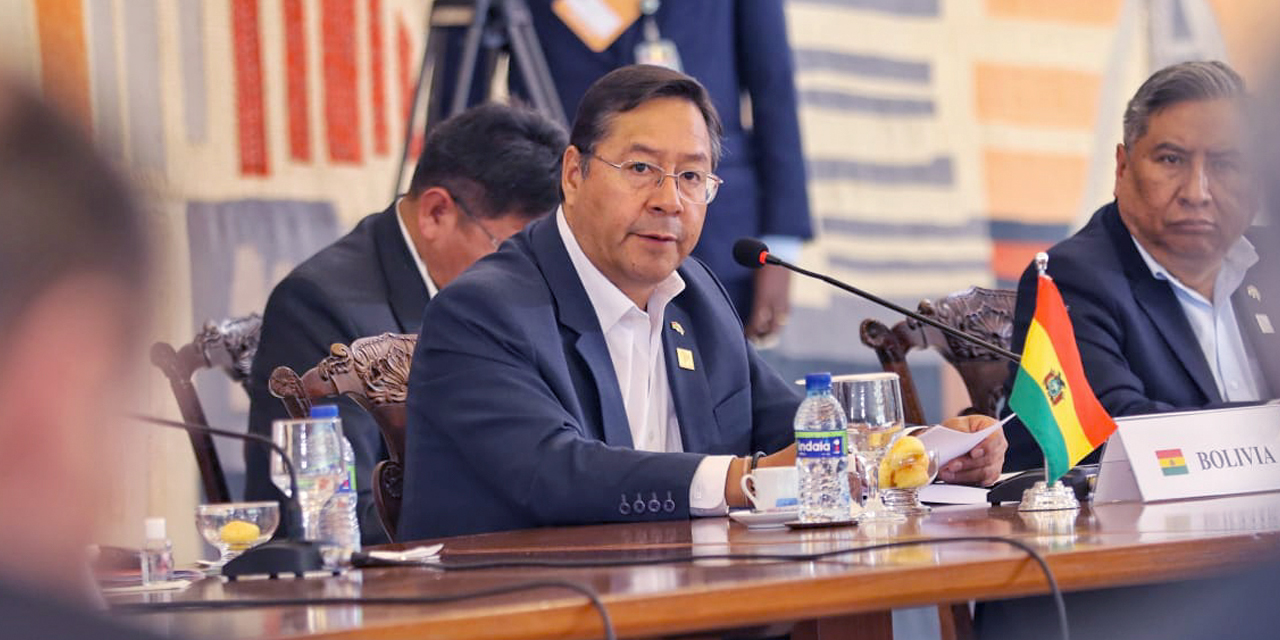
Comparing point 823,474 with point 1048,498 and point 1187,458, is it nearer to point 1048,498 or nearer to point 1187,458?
point 1048,498

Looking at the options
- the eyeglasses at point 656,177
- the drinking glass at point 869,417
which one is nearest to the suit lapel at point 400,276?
the eyeglasses at point 656,177

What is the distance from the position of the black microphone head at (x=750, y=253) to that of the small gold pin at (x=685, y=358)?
242 mm

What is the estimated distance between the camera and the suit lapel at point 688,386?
269 centimetres

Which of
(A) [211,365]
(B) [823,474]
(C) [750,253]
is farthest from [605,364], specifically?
(A) [211,365]

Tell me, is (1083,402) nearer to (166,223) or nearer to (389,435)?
(389,435)

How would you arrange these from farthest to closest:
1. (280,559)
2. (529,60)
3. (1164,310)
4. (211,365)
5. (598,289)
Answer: (529,60)
(211,365)
(1164,310)
(598,289)
(280,559)

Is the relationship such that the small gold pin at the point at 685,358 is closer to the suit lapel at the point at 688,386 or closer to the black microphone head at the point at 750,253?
the suit lapel at the point at 688,386

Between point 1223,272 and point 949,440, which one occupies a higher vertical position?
point 1223,272

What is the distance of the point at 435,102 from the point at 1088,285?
1.76 metres

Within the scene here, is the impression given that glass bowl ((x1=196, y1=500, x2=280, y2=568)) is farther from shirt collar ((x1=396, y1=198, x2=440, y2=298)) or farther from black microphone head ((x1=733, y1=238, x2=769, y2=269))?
shirt collar ((x1=396, y1=198, x2=440, y2=298))

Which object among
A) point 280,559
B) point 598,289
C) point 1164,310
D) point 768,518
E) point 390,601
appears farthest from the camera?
point 1164,310

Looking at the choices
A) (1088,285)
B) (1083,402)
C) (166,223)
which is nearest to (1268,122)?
(166,223)

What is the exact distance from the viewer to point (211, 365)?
339cm

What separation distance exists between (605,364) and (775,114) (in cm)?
208
